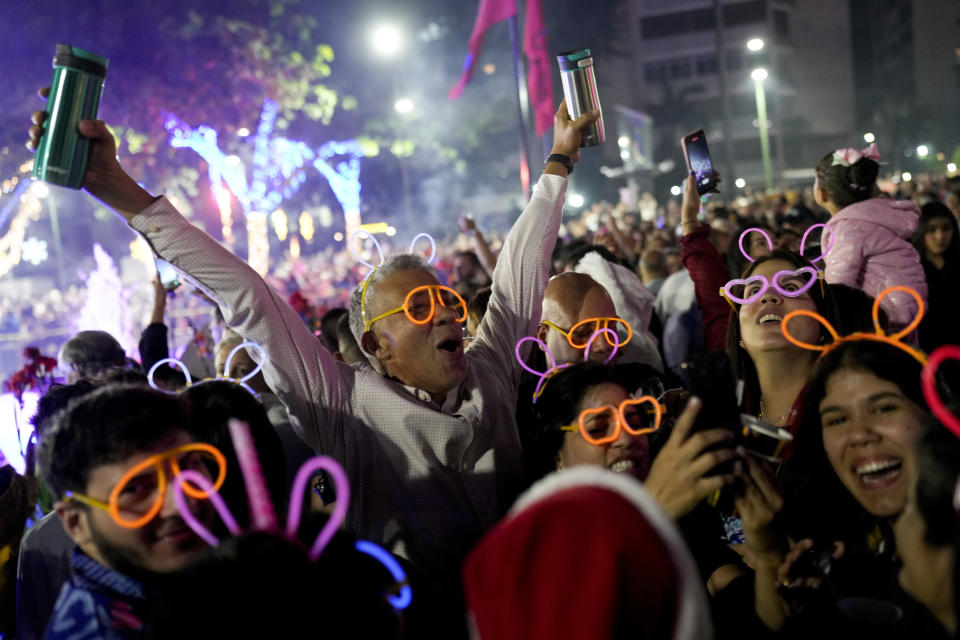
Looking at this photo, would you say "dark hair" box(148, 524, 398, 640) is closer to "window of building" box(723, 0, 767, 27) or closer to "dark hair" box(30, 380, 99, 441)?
"dark hair" box(30, 380, 99, 441)

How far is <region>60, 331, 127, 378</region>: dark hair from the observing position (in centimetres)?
446

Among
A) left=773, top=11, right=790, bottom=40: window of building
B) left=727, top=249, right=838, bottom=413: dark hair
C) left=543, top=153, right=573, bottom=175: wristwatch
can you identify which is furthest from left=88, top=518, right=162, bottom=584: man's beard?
left=773, top=11, right=790, bottom=40: window of building

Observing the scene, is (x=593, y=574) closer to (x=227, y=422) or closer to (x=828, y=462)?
(x=828, y=462)

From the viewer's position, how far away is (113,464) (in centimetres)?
191

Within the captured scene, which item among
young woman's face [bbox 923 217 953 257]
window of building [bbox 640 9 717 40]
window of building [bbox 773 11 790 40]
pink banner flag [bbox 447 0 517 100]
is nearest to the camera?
young woman's face [bbox 923 217 953 257]

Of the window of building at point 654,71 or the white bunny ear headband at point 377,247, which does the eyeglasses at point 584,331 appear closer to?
the white bunny ear headband at point 377,247

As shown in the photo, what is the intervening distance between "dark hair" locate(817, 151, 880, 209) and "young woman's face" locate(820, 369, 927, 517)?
267cm

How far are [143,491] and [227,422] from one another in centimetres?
69

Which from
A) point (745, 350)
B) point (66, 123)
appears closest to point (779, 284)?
point (745, 350)

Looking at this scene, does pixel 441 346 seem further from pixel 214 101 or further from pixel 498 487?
pixel 214 101

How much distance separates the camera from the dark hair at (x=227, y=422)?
2.55m

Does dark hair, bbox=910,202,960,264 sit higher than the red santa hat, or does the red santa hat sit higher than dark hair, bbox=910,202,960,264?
dark hair, bbox=910,202,960,264

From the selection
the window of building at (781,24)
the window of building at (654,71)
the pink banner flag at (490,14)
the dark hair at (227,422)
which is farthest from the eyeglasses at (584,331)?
the window of building at (781,24)

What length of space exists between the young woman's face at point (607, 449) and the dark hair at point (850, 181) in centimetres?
259
